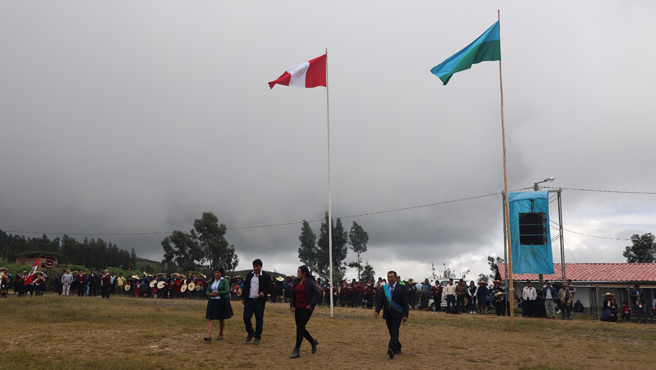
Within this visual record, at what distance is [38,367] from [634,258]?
212 feet

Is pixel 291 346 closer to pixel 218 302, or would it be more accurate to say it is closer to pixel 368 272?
pixel 218 302

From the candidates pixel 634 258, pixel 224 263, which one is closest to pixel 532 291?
pixel 634 258

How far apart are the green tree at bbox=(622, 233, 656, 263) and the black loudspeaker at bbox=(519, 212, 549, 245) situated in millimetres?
40332

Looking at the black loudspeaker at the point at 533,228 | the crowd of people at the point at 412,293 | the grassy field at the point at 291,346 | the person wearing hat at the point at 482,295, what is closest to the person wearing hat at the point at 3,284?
the crowd of people at the point at 412,293

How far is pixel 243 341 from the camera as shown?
12398 millimetres

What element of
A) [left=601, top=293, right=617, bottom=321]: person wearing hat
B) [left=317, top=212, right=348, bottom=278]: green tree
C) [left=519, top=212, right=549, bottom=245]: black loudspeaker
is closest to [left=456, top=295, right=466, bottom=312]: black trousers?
[left=519, top=212, right=549, bottom=245]: black loudspeaker

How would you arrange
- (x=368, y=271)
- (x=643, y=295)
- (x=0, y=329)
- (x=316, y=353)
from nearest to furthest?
(x=316, y=353) → (x=0, y=329) → (x=643, y=295) → (x=368, y=271)

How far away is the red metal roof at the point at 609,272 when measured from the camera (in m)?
37.2

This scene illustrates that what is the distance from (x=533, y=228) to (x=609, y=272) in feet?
64.8

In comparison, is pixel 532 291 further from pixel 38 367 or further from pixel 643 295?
pixel 38 367

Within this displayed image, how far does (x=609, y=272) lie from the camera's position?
4016 cm

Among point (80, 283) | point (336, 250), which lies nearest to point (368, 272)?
point (336, 250)

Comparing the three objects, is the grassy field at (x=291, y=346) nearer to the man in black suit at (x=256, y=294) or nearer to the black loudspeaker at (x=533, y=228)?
the man in black suit at (x=256, y=294)

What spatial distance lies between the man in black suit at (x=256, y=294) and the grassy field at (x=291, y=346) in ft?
1.68
